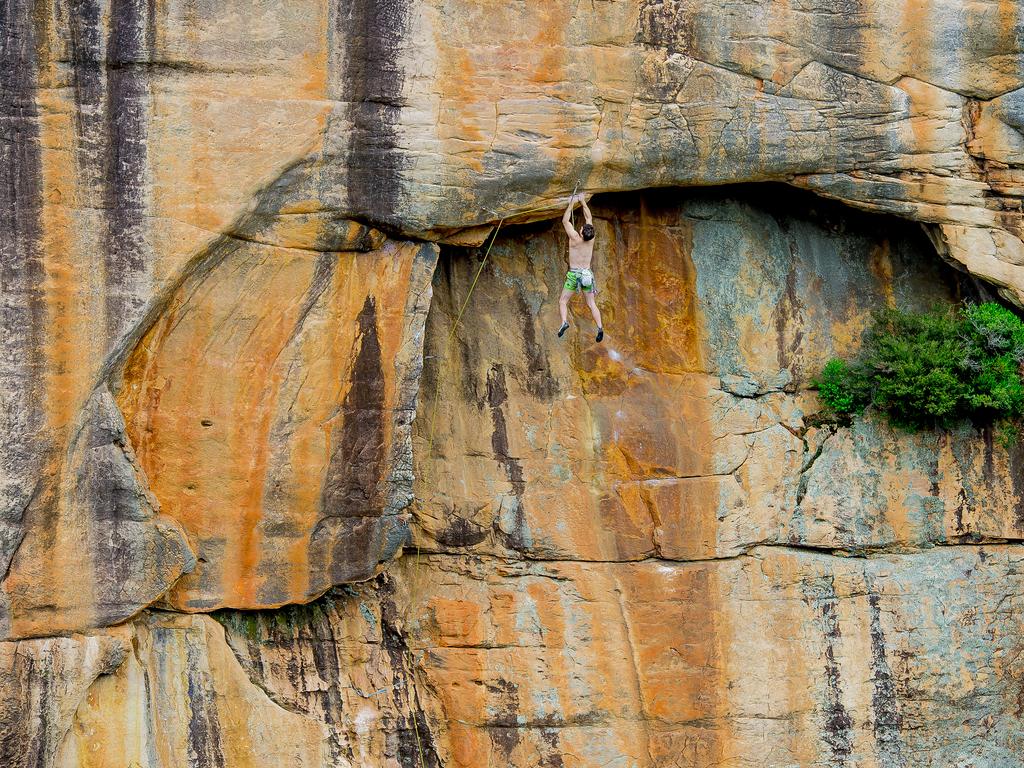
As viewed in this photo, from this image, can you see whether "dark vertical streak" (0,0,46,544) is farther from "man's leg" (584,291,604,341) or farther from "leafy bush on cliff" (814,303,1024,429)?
"leafy bush on cliff" (814,303,1024,429)

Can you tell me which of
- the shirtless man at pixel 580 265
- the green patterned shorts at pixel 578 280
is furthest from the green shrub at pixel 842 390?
the green patterned shorts at pixel 578 280

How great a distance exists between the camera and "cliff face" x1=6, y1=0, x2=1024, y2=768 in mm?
11578

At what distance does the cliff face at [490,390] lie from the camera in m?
11.6

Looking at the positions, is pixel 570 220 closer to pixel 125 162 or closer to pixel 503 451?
pixel 503 451

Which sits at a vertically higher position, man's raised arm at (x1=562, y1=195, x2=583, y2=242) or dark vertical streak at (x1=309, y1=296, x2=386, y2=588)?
man's raised arm at (x1=562, y1=195, x2=583, y2=242)

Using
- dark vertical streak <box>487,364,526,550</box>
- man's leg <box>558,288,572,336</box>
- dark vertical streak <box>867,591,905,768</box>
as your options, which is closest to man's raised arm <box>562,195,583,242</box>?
man's leg <box>558,288,572,336</box>

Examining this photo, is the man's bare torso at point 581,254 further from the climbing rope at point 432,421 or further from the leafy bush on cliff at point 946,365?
the leafy bush on cliff at point 946,365

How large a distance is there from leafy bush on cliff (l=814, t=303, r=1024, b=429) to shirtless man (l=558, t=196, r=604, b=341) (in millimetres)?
2888

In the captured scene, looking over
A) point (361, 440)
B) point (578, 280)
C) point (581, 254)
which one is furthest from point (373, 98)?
point (361, 440)

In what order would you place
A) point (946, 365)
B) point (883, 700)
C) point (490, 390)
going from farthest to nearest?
1. point (883, 700)
2. point (490, 390)
3. point (946, 365)

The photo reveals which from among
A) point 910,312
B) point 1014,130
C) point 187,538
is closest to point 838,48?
point 1014,130

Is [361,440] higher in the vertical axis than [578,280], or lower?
lower

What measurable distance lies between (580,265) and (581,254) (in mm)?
130

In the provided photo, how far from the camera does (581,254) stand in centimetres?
1286
